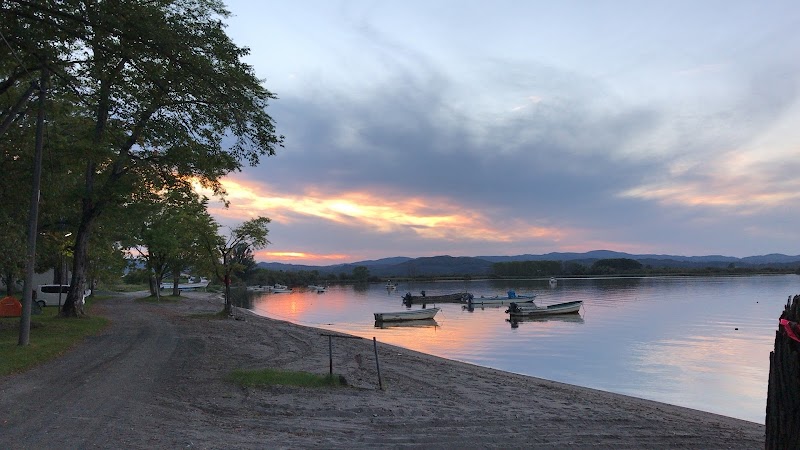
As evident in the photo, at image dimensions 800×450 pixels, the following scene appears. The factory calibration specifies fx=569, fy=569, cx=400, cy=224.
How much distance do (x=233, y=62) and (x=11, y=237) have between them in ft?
35.7

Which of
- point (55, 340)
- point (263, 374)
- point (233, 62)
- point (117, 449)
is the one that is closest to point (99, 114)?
point (55, 340)

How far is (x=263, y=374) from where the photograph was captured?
13.7m

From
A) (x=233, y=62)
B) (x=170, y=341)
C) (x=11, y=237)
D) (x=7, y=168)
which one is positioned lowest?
(x=170, y=341)

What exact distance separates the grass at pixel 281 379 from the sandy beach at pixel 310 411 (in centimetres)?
37

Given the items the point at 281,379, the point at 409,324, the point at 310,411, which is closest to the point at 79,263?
the point at 281,379

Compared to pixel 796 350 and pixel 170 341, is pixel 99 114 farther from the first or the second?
pixel 796 350

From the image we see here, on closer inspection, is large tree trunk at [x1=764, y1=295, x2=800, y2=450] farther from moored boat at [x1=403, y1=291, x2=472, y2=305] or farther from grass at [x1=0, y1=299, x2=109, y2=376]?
moored boat at [x1=403, y1=291, x2=472, y2=305]

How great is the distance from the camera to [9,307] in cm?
2652

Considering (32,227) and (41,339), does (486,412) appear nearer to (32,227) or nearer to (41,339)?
(32,227)

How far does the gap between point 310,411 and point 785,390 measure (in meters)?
8.38

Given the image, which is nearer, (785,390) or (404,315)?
(785,390)

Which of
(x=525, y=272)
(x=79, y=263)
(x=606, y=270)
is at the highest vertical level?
(x=79, y=263)

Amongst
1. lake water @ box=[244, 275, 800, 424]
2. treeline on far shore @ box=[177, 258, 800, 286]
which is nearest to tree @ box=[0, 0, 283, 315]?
lake water @ box=[244, 275, 800, 424]

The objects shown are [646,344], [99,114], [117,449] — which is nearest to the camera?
[117,449]
